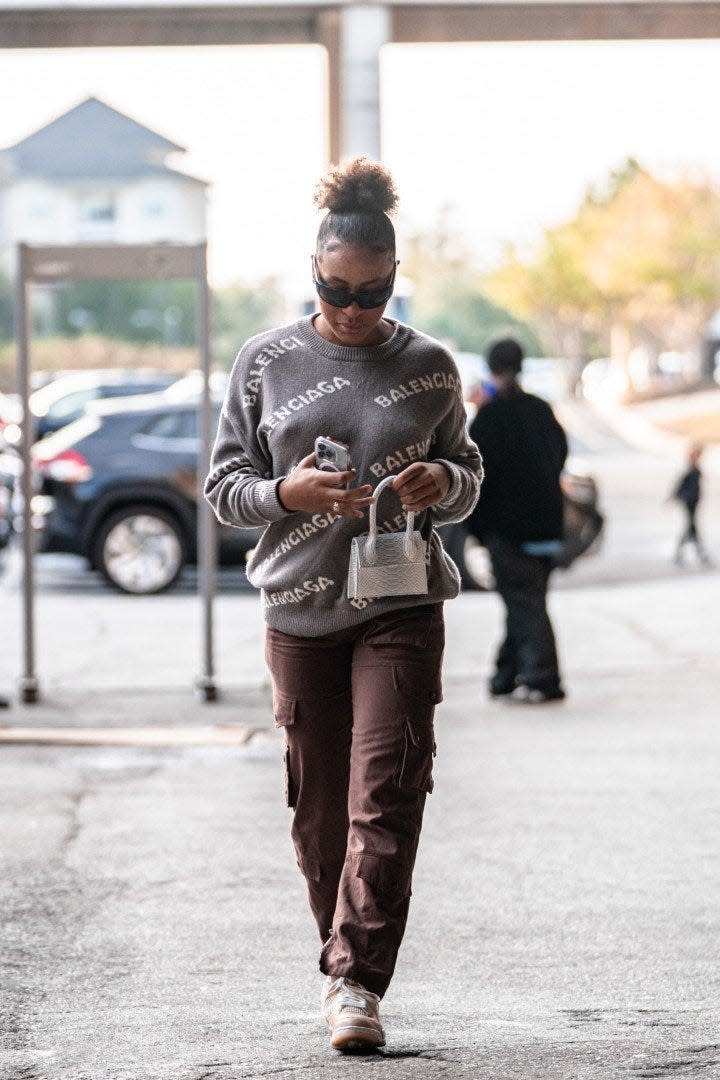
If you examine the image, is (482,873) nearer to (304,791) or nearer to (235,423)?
(304,791)

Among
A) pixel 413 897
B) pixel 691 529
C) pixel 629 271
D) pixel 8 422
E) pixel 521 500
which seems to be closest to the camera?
pixel 413 897

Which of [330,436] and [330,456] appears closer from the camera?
[330,456]

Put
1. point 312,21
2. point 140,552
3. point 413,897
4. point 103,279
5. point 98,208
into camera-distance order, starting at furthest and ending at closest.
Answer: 1. point 140,552
2. point 312,21
3. point 98,208
4. point 103,279
5. point 413,897

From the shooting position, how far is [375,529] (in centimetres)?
399

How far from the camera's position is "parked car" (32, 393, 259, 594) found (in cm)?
1480

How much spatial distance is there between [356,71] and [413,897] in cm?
612

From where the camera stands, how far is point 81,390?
20.5 m

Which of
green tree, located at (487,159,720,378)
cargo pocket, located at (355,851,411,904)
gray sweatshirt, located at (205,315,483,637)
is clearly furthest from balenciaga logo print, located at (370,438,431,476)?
green tree, located at (487,159,720,378)

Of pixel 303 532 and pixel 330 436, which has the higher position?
pixel 330 436

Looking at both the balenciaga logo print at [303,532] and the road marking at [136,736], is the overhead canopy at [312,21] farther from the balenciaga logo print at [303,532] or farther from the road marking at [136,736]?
the balenciaga logo print at [303,532]

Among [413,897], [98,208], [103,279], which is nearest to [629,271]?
[98,208]

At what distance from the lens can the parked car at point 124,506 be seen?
48.5ft

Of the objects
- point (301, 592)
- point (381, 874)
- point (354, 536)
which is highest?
point (354, 536)

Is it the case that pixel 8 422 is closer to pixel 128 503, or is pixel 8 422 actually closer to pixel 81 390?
pixel 81 390
